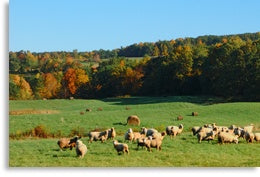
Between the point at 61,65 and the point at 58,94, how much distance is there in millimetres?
885

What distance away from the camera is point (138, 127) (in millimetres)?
13891

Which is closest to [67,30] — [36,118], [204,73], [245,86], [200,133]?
[36,118]

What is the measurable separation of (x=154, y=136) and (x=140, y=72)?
14.0ft

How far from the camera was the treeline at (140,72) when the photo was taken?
1153cm

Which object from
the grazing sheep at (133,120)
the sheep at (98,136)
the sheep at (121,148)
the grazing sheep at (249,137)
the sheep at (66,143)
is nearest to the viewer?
the sheep at (121,148)

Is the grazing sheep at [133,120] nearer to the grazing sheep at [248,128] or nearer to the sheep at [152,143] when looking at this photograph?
the sheep at [152,143]

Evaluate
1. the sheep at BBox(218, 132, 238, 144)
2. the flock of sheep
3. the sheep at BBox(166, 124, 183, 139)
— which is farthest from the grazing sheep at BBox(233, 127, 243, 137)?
the sheep at BBox(166, 124, 183, 139)

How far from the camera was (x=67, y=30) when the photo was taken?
10578 mm

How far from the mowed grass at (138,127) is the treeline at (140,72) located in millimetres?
374

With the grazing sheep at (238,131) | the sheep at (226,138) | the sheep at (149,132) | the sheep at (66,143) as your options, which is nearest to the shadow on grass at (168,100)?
the sheep at (149,132)

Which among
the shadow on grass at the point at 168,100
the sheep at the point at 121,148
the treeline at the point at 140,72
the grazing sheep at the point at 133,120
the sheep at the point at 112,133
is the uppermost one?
the treeline at the point at 140,72

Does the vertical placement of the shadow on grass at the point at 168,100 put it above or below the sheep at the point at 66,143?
above

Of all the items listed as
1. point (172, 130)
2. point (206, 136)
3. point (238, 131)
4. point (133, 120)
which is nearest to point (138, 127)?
point (133, 120)
